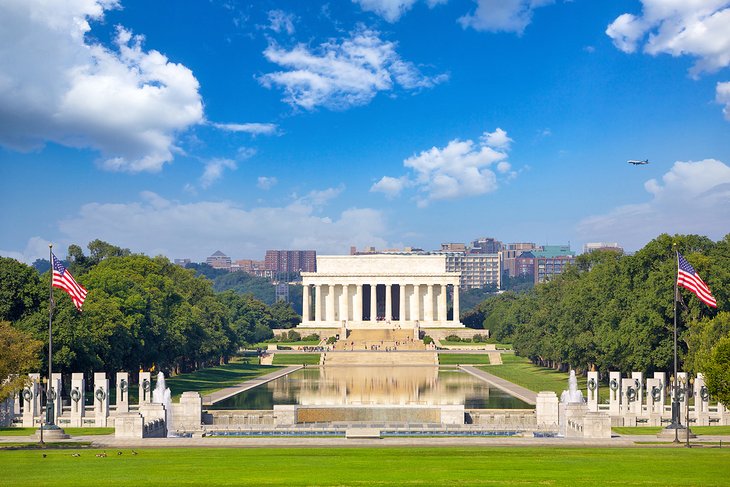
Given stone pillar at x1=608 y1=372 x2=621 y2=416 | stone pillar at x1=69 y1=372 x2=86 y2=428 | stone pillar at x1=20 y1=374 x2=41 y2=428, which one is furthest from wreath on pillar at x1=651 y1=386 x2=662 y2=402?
stone pillar at x1=20 y1=374 x2=41 y2=428

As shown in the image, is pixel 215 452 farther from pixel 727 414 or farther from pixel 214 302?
pixel 214 302

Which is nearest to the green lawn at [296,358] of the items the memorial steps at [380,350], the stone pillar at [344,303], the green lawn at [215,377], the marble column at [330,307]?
the memorial steps at [380,350]

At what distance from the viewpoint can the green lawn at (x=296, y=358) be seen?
316 feet

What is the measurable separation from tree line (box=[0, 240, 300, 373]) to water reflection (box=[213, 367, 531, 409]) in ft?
25.3

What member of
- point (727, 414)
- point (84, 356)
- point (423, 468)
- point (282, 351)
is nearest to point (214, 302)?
point (282, 351)

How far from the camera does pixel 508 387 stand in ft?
203

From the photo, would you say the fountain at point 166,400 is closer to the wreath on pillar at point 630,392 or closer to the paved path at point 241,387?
the paved path at point 241,387

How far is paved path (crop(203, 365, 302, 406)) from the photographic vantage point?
174 ft

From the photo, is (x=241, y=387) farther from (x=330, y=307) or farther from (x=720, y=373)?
(x=330, y=307)

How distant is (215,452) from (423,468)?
7.35 meters

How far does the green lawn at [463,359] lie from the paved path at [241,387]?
700 inches

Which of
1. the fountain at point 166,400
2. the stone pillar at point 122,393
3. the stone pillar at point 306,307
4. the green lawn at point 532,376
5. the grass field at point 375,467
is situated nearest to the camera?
the grass field at point 375,467

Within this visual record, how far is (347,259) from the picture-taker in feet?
493

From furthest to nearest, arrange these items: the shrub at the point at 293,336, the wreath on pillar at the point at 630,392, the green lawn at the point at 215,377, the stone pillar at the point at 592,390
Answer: the shrub at the point at 293,336
the green lawn at the point at 215,377
the stone pillar at the point at 592,390
the wreath on pillar at the point at 630,392
